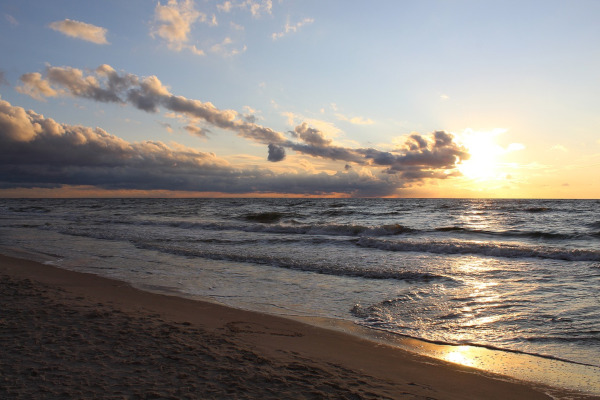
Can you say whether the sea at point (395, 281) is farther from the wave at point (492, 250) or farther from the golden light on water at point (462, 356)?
the golden light on water at point (462, 356)

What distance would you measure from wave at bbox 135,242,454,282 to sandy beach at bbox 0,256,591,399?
16.5 ft

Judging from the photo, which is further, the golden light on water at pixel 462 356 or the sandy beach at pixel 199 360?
the golden light on water at pixel 462 356

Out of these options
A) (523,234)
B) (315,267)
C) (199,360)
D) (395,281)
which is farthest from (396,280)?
(523,234)

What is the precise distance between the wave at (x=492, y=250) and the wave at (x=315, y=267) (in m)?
5.93

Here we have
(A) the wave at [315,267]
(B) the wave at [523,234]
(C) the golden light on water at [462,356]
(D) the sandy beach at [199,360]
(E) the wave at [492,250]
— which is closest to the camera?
(D) the sandy beach at [199,360]

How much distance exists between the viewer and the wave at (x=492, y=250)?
14586 mm

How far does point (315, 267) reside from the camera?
503 inches

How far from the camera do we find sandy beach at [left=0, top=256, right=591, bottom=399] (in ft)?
12.5

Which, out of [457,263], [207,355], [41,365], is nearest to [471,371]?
[207,355]

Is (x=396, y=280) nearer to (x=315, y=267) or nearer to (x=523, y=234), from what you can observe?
(x=315, y=267)

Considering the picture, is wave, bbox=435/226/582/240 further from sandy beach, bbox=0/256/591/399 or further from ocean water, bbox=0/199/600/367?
sandy beach, bbox=0/256/591/399

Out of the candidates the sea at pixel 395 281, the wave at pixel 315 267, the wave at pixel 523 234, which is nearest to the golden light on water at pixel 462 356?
the sea at pixel 395 281

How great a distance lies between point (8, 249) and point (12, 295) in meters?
11.7

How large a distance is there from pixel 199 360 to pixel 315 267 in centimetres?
833
